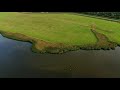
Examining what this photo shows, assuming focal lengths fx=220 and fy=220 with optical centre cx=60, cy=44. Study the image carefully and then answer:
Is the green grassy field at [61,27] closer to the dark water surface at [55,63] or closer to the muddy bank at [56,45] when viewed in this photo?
the muddy bank at [56,45]

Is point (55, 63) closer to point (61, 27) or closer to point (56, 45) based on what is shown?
point (56, 45)

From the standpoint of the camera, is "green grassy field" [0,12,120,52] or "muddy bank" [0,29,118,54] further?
"green grassy field" [0,12,120,52]

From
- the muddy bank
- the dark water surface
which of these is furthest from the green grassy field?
the dark water surface

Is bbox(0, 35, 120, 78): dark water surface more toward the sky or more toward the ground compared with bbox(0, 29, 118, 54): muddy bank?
more toward the ground

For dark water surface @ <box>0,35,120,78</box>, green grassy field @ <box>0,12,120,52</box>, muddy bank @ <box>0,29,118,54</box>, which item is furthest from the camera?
green grassy field @ <box>0,12,120,52</box>

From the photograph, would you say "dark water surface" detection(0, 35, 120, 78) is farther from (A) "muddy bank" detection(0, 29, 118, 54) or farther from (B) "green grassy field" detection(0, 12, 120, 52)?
(B) "green grassy field" detection(0, 12, 120, 52)

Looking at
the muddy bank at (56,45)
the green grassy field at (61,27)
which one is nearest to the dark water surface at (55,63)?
the muddy bank at (56,45)
